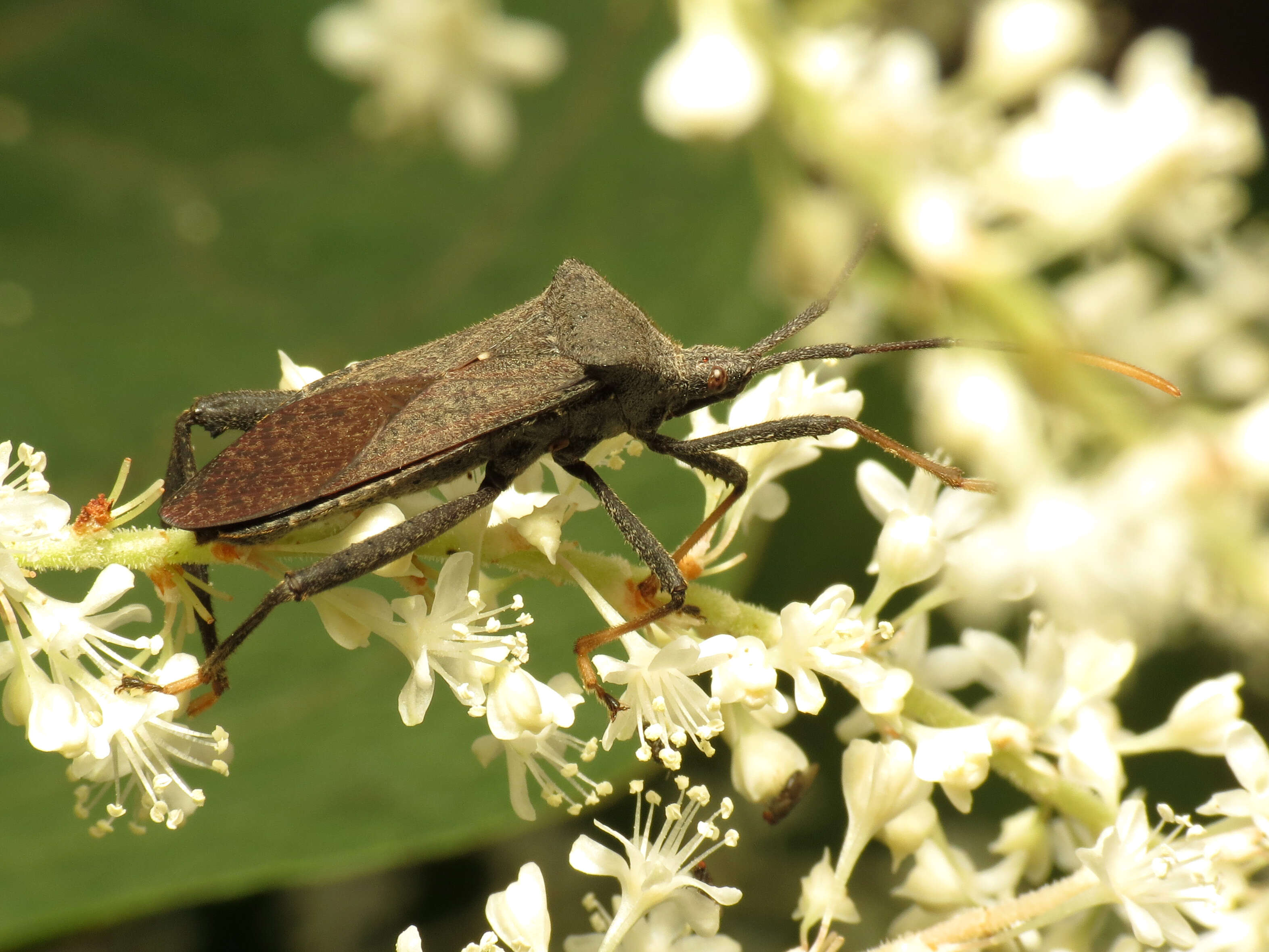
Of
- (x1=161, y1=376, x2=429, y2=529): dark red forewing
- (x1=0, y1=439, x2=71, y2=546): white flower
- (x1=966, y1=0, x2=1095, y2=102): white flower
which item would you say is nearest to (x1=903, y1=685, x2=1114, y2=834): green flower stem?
(x1=161, y1=376, x2=429, y2=529): dark red forewing

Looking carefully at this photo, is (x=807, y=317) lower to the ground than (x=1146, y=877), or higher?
higher

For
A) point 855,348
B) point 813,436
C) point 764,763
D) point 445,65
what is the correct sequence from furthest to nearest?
point 445,65
point 855,348
point 813,436
point 764,763

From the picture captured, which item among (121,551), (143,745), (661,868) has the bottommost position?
(661,868)

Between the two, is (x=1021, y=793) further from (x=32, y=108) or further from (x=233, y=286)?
(x=32, y=108)

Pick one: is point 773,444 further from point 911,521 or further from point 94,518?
point 94,518

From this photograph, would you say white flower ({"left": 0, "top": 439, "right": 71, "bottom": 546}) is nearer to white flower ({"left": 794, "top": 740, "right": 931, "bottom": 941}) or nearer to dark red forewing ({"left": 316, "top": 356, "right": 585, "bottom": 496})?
dark red forewing ({"left": 316, "top": 356, "right": 585, "bottom": 496})

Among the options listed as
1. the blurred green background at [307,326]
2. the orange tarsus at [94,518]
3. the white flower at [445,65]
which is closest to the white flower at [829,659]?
the blurred green background at [307,326]

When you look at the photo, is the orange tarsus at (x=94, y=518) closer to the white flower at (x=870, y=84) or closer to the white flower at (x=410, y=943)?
the white flower at (x=410, y=943)

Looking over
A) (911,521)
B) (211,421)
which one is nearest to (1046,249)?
(911,521)
